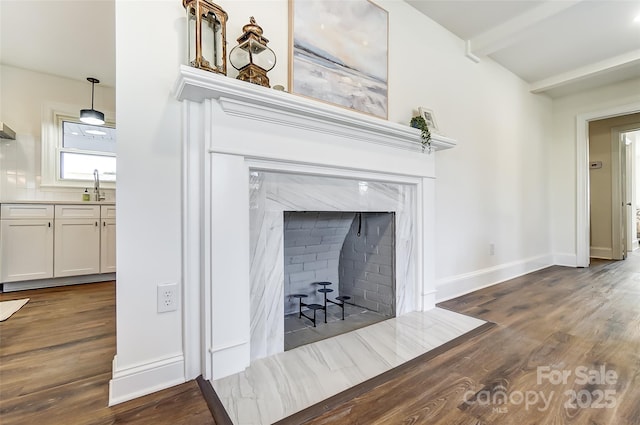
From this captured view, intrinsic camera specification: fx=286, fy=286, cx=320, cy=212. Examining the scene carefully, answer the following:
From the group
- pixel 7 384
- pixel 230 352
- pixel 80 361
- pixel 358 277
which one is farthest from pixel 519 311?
pixel 7 384

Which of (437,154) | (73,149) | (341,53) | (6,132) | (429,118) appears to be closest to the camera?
(341,53)

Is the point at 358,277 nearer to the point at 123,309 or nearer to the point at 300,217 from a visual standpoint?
the point at 300,217

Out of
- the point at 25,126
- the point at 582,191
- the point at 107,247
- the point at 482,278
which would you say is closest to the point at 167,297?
the point at 107,247

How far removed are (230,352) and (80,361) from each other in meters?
0.92

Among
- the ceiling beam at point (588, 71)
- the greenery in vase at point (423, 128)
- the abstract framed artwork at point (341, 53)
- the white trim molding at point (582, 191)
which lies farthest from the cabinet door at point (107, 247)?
the white trim molding at point (582, 191)

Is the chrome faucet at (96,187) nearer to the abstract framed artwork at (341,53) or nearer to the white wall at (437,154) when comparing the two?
the white wall at (437,154)

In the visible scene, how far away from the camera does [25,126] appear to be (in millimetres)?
3484

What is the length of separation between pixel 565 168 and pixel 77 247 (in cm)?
672

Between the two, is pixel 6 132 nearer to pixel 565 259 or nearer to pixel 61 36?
pixel 61 36

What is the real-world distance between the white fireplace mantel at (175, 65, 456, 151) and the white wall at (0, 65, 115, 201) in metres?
3.54

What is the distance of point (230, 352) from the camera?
4.73ft

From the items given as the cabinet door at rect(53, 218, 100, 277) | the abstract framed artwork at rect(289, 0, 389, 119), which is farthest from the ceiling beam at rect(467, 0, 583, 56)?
the cabinet door at rect(53, 218, 100, 277)

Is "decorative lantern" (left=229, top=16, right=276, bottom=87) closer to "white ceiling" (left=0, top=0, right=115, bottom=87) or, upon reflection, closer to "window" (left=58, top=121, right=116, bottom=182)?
"white ceiling" (left=0, top=0, right=115, bottom=87)

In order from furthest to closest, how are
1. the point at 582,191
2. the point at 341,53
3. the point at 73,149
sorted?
the point at 582,191, the point at 73,149, the point at 341,53
